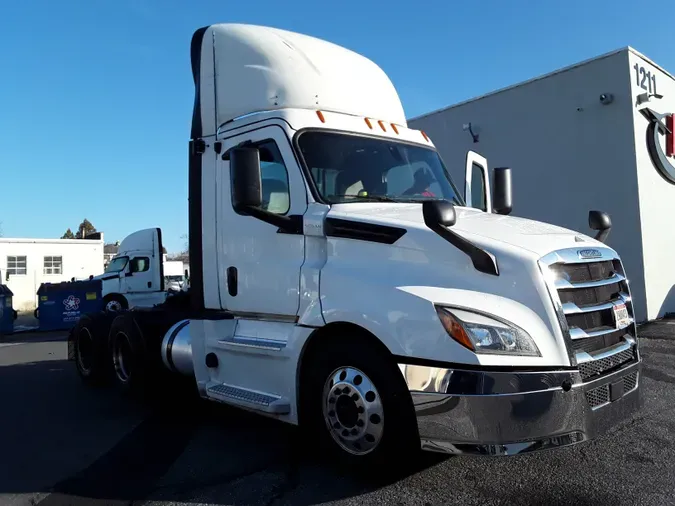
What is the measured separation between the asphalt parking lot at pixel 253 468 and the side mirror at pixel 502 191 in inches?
88.4

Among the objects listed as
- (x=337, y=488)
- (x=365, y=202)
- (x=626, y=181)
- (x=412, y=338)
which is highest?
(x=626, y=181)

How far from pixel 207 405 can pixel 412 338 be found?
3.83 m

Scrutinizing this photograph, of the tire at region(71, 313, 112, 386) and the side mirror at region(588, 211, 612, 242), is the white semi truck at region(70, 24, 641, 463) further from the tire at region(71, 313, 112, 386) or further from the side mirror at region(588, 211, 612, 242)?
the tire at region(71, 313, 112, 386)

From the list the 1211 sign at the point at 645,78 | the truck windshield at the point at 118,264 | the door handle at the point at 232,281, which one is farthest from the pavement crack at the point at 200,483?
the truck windshield at the point at 118,264

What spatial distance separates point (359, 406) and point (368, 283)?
799 millimetres

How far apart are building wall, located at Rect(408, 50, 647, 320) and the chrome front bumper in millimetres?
9705

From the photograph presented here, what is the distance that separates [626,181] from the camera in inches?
467

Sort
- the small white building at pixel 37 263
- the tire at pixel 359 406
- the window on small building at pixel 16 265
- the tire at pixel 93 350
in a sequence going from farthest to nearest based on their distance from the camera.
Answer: the window on small building at pixel 16 265
the small white building at pixel 37 263
the tire at pixel 93 350
the tire at pixel 359 406

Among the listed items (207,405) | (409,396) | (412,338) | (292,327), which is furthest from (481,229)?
(207,405)

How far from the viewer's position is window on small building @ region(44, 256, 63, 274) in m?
33.9

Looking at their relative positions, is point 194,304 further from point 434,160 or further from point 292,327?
point 434,160

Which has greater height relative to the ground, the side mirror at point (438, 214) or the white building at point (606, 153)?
the white building at point (606, 153)

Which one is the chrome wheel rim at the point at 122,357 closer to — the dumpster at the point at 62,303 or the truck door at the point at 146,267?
the dumpster at the point at 62,303

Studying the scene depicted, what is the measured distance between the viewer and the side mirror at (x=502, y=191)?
5.59 m
